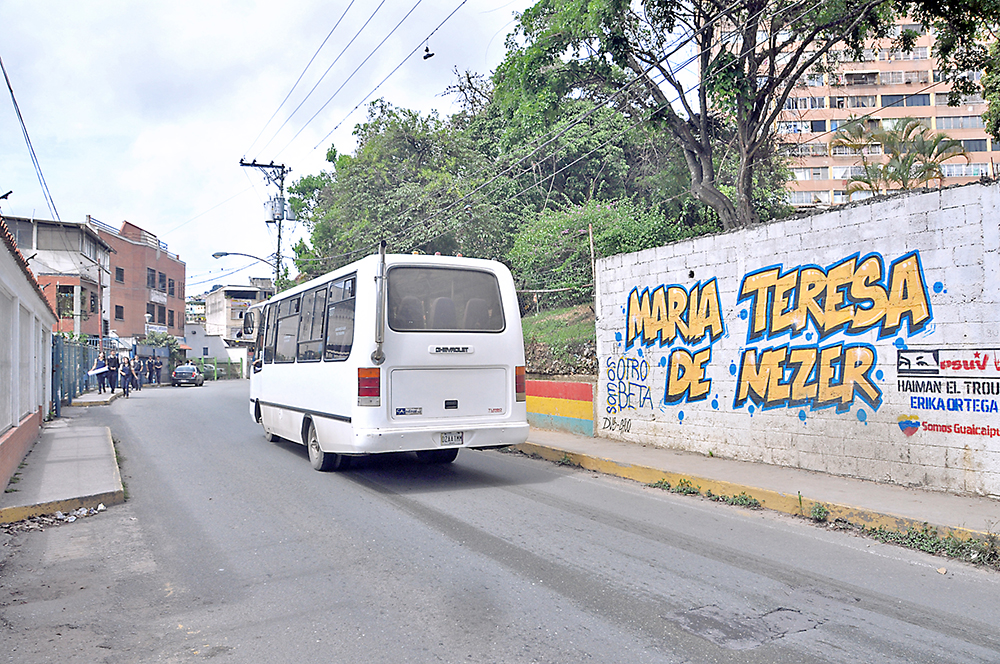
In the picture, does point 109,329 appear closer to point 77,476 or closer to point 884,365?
point 77,476

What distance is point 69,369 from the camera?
2380 centimetres

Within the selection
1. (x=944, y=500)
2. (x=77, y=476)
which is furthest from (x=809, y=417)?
(x=77, y=476)

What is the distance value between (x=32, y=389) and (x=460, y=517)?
34.7 feet

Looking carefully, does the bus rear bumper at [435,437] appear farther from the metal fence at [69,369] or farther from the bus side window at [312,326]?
the metal fence at [69,369]

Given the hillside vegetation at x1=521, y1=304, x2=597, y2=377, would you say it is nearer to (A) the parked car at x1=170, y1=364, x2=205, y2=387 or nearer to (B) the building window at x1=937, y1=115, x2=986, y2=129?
(A) the parked car at x1=170, y1=364, x2=205, y2=387

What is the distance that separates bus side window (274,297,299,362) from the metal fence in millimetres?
10702

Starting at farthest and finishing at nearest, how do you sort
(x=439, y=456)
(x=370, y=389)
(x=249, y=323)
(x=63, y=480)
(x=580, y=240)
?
1. (x=580, y=240)
2. (x=249, y=323)
3. (x=439, y=456)
4. (x=63, y=480)
5. (x=370, y=389)

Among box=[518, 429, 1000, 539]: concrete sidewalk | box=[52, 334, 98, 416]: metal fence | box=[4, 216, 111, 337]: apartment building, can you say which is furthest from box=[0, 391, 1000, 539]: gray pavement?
box=[4, 216, 111, 337]: apartment building

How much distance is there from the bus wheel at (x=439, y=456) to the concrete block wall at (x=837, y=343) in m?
2.88

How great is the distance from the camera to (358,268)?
8820 mm

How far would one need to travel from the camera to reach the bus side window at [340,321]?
348 inches

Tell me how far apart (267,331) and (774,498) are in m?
9.13

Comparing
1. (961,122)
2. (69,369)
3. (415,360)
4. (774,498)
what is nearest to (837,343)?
(774,498)

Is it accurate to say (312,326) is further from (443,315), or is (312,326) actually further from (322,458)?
(443,315)
